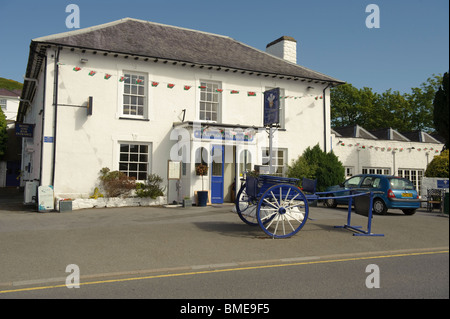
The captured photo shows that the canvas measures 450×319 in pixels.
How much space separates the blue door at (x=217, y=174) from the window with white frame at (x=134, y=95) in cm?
347

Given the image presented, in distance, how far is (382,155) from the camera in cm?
2566

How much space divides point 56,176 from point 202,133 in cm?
606

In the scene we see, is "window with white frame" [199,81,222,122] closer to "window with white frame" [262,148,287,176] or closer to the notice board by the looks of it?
"window with white frame" [262,148,287,176]

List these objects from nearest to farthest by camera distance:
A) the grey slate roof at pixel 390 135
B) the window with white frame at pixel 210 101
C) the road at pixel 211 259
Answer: the road at pixel 211 259, the window with white frame at pixel 210 101, the grey slate roof at pixel 390 135

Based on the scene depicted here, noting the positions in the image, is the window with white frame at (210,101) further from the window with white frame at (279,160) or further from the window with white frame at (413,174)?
the window with white frame at (413,174)

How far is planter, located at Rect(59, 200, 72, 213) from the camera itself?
14.4 meters

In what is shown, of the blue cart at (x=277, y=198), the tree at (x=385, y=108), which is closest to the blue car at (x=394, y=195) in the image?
the blue cart at (x=277, y=198)

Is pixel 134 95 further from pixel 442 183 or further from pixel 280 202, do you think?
pixel 442 183

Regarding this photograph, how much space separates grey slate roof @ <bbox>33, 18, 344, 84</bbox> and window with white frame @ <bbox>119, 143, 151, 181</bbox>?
12.8ft

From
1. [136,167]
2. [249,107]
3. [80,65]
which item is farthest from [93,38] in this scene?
[249,107]

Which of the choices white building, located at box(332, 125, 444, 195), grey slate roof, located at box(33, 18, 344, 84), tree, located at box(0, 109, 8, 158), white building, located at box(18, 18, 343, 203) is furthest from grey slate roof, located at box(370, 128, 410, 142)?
tree, located at box(0, 109, 8, 158)

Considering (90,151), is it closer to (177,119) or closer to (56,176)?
(56,176)

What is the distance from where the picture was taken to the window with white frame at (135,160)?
54.9 feet
